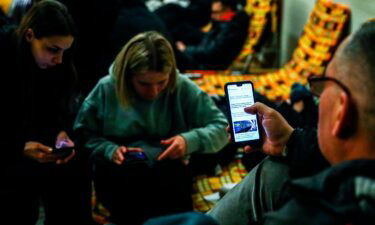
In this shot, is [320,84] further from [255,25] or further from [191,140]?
[255,25]

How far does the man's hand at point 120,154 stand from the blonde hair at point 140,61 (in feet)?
0.67

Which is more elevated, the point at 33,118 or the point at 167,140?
the point at 33,118

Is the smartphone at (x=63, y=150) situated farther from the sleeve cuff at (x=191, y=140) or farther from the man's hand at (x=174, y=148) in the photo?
the sleeve cuff at (x=191, y=140)

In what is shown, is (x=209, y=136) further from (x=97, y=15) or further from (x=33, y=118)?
(x=97, y=15)

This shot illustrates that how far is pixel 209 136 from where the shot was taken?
236 centimetres

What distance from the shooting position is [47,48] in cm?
209

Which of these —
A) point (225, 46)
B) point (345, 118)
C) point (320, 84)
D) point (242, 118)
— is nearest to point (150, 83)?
point (242, 118)

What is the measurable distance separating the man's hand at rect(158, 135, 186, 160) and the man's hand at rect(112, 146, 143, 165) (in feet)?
0.36

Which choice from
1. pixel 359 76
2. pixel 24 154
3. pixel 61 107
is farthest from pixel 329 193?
pixel 61 107

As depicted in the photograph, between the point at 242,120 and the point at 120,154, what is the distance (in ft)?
2.57

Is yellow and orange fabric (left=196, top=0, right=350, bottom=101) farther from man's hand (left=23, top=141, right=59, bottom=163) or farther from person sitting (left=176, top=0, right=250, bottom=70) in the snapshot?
man's hand (left=23, top=141, right=59, bottom=163)

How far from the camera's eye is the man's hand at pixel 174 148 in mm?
2225

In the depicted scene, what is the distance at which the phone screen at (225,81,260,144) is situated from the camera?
1568mm

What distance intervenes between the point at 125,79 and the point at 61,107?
38 cm
